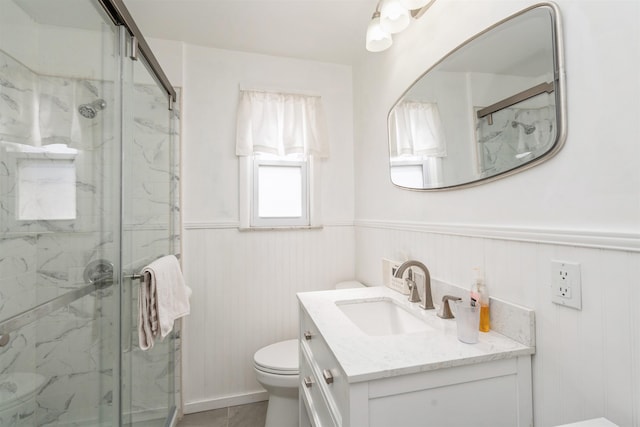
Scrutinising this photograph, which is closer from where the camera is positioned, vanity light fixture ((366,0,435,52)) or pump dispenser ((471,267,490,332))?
pump dispenser ((471,267,490,332))

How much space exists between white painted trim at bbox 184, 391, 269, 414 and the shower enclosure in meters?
0.52

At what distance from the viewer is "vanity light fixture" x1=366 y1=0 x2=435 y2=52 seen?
1.15m

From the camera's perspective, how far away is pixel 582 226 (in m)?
0.70

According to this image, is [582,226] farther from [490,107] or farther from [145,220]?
[145,220]

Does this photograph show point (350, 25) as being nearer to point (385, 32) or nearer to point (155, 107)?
point (385, 32)

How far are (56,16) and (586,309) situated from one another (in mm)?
1639

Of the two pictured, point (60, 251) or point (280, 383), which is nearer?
point (60, 251)

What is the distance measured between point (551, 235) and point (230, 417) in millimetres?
1928

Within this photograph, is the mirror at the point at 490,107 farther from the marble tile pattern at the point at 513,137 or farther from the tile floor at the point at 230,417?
the tile floor at the point at 230,417

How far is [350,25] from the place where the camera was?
5.55ft

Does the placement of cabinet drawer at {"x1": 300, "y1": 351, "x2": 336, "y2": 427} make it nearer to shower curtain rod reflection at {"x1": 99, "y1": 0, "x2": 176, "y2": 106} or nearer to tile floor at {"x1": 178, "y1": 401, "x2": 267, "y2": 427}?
tile floor at {"x1": 178, "y1": 401, "x2": 267, "y2": 427}

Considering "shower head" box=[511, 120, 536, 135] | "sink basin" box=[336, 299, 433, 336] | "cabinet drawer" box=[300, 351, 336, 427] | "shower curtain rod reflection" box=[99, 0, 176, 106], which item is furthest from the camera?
"sink basin" box=[336, 299, 433, 336]

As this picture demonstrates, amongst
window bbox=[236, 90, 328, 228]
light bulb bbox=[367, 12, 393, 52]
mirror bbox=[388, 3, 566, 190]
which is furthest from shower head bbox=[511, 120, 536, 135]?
window bbox=[236, 90, 328, 228]

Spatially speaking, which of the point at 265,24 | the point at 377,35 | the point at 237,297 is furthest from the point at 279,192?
the point at 377,35
